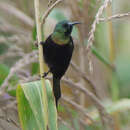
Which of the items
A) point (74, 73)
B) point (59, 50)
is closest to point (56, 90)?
point (59, 50)

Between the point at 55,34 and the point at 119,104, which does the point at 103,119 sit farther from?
the point at 55,34

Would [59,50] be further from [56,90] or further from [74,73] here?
[74,73]

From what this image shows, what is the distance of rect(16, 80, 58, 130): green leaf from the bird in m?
0.19

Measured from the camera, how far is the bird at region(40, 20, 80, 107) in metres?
1.33

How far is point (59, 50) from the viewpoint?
138 cm

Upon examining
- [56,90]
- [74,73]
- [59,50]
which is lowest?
[74,73]

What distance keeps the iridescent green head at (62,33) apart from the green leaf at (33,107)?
0.31 meters

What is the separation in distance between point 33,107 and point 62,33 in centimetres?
39

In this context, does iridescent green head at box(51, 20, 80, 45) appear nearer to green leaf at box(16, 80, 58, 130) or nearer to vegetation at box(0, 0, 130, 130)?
vegetation at box(0, 0, 130, 130)

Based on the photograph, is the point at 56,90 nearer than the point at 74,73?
Yes

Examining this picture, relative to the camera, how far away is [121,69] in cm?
285

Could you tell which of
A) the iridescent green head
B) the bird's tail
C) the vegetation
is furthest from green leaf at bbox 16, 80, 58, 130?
the iridescent green head

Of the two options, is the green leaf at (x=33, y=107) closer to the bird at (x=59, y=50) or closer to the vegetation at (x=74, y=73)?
the vegetation at (x=74, y=73)

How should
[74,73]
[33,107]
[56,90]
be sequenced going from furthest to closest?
[74,73]
[56,90]
[33,107]
